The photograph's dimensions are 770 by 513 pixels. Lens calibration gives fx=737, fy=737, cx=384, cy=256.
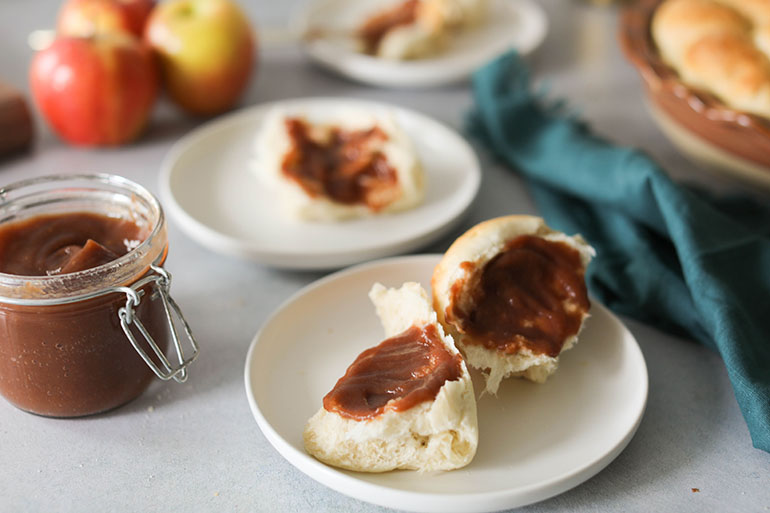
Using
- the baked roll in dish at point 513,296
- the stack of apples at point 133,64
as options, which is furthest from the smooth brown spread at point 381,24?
the baked roll in dish at point 513,296

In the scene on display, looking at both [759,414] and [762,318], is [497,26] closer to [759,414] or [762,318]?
[762,318]

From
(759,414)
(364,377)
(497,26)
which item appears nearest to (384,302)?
(364,377)

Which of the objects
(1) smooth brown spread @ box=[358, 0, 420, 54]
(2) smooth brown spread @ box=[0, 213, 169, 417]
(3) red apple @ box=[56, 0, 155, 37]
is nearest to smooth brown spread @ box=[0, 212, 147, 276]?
(2) smooth brown spread @ box=[0, 213, 169, 417]

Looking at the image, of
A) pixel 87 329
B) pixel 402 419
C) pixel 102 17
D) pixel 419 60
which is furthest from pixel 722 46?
pixel 102 17

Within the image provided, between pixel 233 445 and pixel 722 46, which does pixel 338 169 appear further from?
pixel 722 46

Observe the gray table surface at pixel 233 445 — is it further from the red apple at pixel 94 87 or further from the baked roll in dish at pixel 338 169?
the red apple at pixel 94 87

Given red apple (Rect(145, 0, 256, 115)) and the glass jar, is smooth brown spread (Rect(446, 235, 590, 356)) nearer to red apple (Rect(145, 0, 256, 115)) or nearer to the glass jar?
the glass jar
